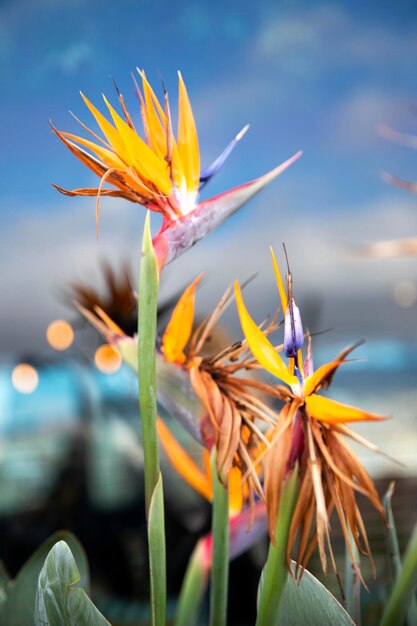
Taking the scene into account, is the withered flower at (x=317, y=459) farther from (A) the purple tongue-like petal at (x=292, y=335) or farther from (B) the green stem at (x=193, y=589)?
(B) the green stem at (x=193, y=589)

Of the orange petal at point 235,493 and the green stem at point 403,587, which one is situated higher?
the orange petal at point 235,493

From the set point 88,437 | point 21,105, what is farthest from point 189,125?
point 88,437

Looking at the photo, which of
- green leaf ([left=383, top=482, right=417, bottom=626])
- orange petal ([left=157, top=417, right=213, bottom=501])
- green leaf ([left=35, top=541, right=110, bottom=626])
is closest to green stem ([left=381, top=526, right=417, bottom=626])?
green leaf ([left=383, top=482, right=417, bottom=626])

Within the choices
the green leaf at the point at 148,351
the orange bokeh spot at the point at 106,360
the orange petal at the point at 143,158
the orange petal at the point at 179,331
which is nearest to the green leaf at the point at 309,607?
the green leaf at the point at 148,351

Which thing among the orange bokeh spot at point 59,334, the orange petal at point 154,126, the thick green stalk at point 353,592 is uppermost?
the orange petal at point 154,126

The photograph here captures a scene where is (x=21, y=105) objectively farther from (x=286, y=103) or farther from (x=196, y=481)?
(x=196, y=481)

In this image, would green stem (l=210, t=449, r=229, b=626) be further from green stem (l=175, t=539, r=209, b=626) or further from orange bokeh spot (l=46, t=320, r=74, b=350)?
orange bokeh spot (l=46, t=320, r=74, b=350)
